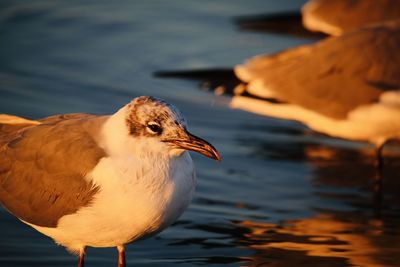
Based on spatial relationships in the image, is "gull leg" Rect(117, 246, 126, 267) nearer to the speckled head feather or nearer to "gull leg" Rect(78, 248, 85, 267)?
"gull leg" Rect(78, 248, 85, 267)

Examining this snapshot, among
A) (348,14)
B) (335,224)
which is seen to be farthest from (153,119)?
(348,14)

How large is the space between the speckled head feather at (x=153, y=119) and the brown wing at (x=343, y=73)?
362 cm

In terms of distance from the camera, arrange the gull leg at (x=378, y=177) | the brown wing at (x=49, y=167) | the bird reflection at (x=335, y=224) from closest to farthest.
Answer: the brown wing at (x=49, y=167) → the bird reflection at (x=335, y=224) → the gull leg at (x=378, y=177)

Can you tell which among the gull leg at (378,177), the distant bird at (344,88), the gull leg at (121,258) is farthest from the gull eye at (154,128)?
the distant bird at (344,88)

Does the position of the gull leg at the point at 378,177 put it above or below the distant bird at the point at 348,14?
below

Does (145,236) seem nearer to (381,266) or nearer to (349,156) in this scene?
(381,266)

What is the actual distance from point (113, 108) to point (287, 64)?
178cm

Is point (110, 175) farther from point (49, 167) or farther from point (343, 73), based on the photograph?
point (343, 73)

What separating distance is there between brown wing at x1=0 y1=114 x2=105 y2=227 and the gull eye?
327 mm

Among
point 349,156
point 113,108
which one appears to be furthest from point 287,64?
point 113,108

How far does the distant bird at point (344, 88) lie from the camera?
8648 mm

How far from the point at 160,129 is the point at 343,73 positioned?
3807 mm

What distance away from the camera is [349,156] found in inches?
355

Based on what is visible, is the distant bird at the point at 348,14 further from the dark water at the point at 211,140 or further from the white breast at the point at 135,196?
the white breast at the point at 135,196
